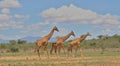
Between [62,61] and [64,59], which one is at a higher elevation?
[64,59]

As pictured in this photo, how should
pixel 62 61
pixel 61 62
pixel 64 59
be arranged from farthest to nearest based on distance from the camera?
pixel 64 59 < pixel 62 61 < pixel 61 62

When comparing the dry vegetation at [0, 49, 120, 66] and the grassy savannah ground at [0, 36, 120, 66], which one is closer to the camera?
the dry vegetation at [0, 49, 120, 66]

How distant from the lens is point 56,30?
34750mm

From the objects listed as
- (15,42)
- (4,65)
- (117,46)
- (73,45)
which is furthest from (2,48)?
(4,65)

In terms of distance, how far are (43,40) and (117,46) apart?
33.0m

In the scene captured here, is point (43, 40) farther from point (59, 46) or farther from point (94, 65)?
point (94, 65)

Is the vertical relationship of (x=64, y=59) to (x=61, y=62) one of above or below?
above

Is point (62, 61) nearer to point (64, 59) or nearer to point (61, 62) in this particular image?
point (61, 62)

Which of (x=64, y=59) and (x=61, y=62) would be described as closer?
(x=61, y=62)

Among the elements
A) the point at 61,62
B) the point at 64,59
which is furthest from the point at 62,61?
the point at 64,59

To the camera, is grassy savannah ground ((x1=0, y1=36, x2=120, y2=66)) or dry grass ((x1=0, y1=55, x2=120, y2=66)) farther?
grassy savannah ground ((x1=0, y1=36, x2=120, y2=66))

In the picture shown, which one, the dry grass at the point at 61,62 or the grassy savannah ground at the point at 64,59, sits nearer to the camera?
the dry grass at the point at 61,62

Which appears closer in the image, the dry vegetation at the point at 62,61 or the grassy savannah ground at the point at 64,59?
the dry vegetation at the point at 62,61

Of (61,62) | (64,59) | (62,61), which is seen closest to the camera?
(61,62)
